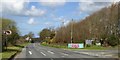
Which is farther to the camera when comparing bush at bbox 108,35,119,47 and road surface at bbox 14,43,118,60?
bush at bbox 108,35,119,47

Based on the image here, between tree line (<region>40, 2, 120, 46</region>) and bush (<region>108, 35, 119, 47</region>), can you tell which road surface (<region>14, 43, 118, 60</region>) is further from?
bush (<region>108, 35, 119, 47</region>)

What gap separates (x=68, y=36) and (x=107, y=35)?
74.4 feet

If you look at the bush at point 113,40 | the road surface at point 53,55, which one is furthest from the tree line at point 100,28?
the road surface at point 53,55

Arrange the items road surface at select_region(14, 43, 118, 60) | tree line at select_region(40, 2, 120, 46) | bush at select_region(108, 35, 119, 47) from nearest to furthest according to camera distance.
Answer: road surface at select_region(14, 43, 118, 60)
tree line at select_region(40, 2, 120, 46)
bush at select_region(108, 35, 119, 47)

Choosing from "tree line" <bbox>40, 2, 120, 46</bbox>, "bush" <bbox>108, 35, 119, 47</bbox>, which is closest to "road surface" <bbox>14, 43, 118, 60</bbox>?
"tree line" <bbox>40, 2, 120, 46</bbox>

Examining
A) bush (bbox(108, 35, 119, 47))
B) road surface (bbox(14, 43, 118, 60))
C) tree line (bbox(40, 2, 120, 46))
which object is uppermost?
tree line (bbox(40, 2, 120, 46))

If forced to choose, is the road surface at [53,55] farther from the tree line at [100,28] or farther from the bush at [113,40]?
the bush at [113,40]

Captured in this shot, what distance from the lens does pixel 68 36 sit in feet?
318

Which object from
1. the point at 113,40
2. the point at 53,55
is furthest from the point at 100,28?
the point at 53,55

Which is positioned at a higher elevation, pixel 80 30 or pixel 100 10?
pixel 100 10

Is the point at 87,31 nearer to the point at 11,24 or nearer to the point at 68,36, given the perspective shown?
the point at 68,36

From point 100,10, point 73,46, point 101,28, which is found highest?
point 100,10

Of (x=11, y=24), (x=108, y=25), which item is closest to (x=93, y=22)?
(x=108, y=25)

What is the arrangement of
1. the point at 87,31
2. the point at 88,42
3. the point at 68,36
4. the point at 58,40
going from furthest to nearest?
1. the point at 58,40
2. the point at 68,36
3. the point at 87,31
4. the point at 88,42
